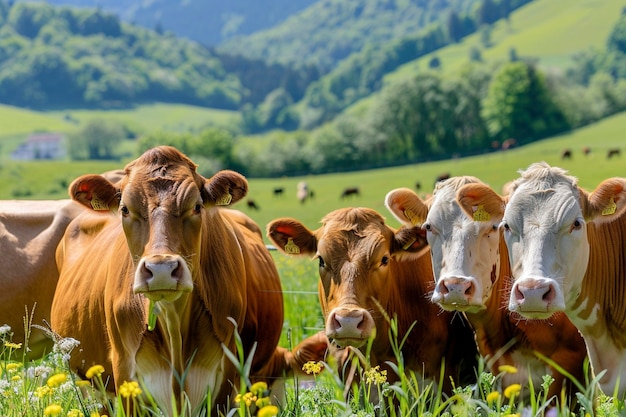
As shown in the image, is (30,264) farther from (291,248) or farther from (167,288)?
(167,288)

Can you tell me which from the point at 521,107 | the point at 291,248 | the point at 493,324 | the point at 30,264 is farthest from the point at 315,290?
the point at 521,107

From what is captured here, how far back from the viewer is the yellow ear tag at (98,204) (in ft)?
21.3

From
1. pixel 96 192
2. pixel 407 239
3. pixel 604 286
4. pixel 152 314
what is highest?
pixel 96 192

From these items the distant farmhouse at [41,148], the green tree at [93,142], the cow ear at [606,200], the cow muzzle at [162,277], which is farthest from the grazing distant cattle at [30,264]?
the green tree at [93,142]

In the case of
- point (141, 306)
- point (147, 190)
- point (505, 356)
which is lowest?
point (505, 356)

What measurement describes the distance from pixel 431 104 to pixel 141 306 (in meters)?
110

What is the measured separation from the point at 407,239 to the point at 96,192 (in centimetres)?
252

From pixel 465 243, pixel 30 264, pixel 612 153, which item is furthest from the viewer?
pixel 612 153

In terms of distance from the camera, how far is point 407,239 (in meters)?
7.20

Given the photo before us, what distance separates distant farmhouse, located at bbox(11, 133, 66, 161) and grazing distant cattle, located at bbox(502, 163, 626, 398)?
500ft

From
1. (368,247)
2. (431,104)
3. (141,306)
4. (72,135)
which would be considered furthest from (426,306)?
(72,135)

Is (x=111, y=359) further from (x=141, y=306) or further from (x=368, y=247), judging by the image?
(x=368, y=247)

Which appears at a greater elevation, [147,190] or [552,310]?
[147,190]

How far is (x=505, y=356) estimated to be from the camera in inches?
263
